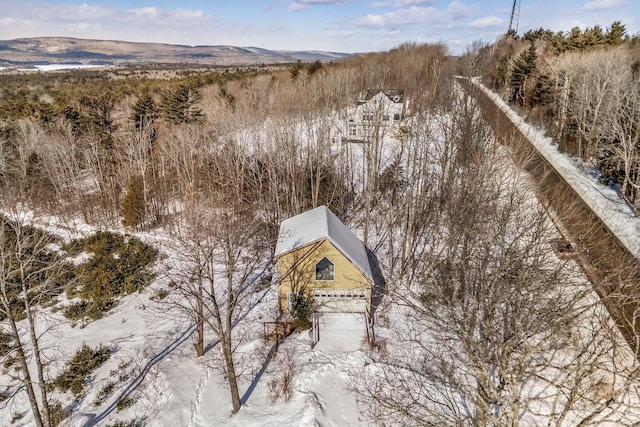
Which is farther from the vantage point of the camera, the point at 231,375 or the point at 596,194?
the point at 596,194

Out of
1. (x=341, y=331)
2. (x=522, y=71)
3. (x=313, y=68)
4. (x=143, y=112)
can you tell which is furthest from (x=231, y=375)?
(x=313, y=68)

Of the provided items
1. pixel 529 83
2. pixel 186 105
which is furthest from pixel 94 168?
pixel 529 83

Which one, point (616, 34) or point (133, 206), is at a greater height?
point (616, 34)

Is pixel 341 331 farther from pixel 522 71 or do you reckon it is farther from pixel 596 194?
pixel 522 71

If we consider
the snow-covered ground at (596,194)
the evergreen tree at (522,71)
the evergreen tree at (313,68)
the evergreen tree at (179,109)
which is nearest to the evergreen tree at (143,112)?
the evergreen tree at (179,109)

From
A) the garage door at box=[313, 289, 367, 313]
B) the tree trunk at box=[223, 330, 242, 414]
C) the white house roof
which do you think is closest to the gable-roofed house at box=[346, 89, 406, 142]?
the white house roof

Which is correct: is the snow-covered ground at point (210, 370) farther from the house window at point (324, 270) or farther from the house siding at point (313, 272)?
the house window at point (324, 270)

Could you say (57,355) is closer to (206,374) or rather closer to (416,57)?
(206,374)

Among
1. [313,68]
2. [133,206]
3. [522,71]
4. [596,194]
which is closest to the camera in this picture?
[596,194]
